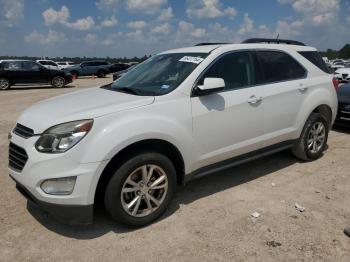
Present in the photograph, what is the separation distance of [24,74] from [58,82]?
6.34ft

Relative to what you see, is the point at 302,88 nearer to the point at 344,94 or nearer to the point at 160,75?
the point at 160,75

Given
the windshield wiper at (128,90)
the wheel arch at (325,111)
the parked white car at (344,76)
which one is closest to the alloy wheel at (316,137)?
the wheel arch at (325,111)

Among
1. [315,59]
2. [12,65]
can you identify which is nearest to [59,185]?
[315,59]

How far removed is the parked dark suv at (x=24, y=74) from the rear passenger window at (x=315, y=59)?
17491 mm

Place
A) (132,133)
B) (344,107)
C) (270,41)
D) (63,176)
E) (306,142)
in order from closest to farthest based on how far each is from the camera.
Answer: (63,176), (132,133), (270,41), (306,142), (344,107)

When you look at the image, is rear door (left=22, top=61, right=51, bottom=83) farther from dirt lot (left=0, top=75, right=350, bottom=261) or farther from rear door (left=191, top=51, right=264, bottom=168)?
rear door (left=191, top=51, right=264, bottom=168)

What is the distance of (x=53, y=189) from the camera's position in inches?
130

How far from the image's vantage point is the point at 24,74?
1978 centimetres

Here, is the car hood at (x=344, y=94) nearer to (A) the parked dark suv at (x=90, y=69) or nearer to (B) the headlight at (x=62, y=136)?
(B) the headlight at (x=62, y=136)

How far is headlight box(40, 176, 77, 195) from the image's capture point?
326 cm

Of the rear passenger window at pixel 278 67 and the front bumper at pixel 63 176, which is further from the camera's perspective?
the rear passenger window at pixel 278 67

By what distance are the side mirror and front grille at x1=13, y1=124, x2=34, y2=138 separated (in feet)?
5.81

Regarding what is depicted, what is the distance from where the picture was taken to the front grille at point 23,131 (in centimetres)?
350

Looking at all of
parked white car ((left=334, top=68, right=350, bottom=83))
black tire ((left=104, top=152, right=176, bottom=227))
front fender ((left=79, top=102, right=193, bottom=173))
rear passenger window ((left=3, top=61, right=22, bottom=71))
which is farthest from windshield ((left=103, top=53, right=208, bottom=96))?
rear passenger window ((left=3, top=61, right=22, bottom=71))
